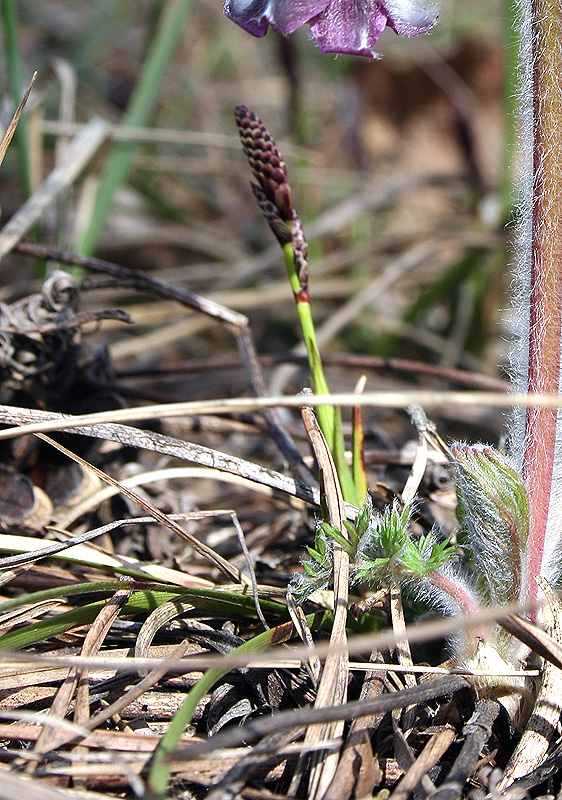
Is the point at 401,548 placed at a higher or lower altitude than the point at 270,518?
higher

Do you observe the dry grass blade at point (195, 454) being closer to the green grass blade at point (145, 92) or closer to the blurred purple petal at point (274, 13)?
the blurred purple petal at point (274, 13)

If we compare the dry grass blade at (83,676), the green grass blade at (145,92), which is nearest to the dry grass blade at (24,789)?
the dry grass blade at (83,676)

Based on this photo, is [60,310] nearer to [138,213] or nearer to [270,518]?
[270,518]

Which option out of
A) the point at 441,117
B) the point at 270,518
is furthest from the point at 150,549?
the point at 441,117

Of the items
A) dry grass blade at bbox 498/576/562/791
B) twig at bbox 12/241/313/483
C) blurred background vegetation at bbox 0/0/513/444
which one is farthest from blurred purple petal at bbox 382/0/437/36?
blurred background vegetation at bbox 0/0/513/444

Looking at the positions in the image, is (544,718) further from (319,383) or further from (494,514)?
(319,383)

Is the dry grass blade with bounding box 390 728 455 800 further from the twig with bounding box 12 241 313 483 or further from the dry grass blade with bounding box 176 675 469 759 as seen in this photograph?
the twig with bounding box 12 241 313 483
